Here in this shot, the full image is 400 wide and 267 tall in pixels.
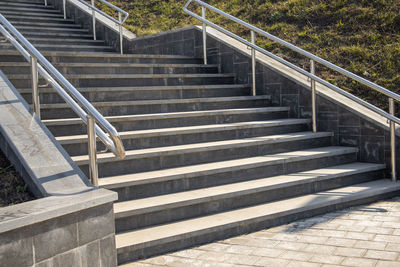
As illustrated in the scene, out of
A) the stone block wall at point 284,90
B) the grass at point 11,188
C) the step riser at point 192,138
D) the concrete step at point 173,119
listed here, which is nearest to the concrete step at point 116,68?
the stone block wall at point 284,90

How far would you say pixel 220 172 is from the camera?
491cm

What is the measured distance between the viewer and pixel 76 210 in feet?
9.66

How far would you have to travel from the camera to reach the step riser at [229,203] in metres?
4.05

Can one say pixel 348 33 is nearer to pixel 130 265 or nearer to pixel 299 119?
pixel 299 119

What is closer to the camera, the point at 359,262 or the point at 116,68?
the point at 359,262

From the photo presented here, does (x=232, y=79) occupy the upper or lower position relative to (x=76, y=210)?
upper

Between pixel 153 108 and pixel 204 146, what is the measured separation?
1179 millimetres

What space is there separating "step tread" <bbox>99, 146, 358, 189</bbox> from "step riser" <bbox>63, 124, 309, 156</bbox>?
50 centimetres

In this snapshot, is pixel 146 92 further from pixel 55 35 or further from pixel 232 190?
pixel 55 35

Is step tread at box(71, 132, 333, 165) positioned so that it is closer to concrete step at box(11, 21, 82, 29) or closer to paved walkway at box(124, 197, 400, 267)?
paved walkway at box(124, 197, 400, 267)

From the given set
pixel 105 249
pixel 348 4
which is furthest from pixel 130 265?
pixel 348 4

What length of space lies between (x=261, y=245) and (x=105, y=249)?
4.85 ft

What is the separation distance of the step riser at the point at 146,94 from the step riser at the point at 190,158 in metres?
1.59

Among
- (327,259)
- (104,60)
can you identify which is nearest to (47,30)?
(104,60)
